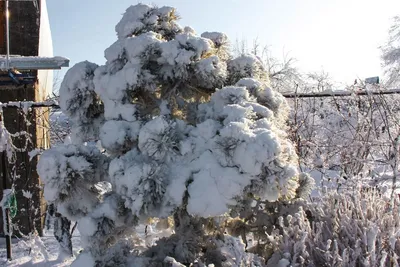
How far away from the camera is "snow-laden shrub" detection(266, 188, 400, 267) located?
2293 mm

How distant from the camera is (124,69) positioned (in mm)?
2414

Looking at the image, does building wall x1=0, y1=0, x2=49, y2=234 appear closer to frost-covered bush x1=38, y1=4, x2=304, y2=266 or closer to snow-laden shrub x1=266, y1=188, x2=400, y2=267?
frost-covered bush x1=38, y1=4, x2=304, y2=266

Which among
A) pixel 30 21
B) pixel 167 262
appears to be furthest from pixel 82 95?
pixel 30 21

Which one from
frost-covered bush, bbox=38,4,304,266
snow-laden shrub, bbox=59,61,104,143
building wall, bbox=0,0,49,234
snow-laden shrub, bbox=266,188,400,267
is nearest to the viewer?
frost-covered bush, bbox=38,4,304,266

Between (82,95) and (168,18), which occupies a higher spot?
(168,18)

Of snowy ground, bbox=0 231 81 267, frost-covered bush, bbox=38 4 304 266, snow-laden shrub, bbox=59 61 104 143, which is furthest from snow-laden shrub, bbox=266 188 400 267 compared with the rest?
snowy ground, bbox=0 231 81 267

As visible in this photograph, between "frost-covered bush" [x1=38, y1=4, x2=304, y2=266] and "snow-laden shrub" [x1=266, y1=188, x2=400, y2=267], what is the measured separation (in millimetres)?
255

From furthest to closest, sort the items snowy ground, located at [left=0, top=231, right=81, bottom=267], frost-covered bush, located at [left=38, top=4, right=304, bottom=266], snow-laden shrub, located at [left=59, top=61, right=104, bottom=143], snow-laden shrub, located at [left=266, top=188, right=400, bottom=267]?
snowy ground, located at [left=0, top=231, right=81, bottom=267], snow-laden shrub, located at [left=59, top=61, right=104, bottom=143], snow-laden shrub, located at [left=266, top=188, right=400, bottom=267], frost-covered bush, located at [left=38, top=4, right=304, bottom=266]

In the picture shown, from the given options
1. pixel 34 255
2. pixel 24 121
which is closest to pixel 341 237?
pixel 34 255

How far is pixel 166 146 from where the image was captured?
222cm

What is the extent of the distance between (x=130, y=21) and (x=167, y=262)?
153 cm

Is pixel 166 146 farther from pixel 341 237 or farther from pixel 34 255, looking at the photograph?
pixel 34 255

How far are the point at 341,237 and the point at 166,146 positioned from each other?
1.28 metres

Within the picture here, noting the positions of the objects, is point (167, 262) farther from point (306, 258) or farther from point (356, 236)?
point (356, 236)
